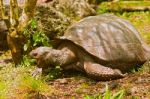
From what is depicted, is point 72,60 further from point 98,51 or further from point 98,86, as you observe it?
point 98,86

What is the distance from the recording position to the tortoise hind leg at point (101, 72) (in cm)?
518

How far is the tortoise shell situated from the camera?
527 centimetres

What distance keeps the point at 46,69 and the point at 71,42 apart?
1.69 feet

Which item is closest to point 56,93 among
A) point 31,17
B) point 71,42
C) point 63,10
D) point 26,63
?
point 71,42

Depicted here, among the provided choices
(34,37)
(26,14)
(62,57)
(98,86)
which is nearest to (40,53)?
(62,57)

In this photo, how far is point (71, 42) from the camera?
216 inches

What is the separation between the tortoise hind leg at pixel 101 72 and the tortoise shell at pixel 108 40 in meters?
0.12

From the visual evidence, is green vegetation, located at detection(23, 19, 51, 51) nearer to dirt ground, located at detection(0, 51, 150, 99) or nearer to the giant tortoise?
the giant tortoise

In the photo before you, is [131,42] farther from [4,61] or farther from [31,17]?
[4,61]

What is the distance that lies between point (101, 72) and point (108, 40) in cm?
48

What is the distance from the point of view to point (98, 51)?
17.2ft

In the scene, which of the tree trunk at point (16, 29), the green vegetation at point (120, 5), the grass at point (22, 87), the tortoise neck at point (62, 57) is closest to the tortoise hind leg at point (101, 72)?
the tortoise neck at point (62, 57)

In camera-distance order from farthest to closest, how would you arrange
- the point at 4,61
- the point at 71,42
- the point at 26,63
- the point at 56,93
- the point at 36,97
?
the point at 4,61 < the point at 26,63 < the point at 71,42 < the point at 56,93 < the point at 36,97

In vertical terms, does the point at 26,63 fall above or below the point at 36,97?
below
